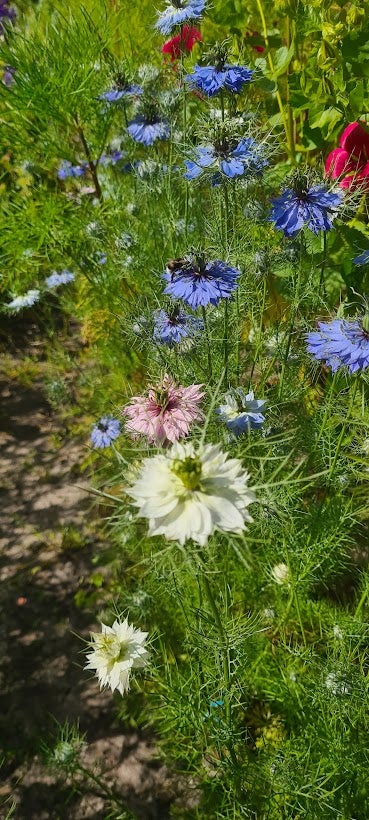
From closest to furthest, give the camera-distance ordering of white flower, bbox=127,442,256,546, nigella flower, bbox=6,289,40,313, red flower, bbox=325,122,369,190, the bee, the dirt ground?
1. white flower, bbox=127,442,256,546
2. the bee
3. red flower, bbox=325,122,369,190
4. the dirt ground
5. nigella flower, bbox=6,289,40,313

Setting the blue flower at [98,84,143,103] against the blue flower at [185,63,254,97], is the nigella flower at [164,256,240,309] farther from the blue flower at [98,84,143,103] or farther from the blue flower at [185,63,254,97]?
the blue flower at [98,84,143,103]

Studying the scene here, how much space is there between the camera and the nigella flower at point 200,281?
0.98 meters

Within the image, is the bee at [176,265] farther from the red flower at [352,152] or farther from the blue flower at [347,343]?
the red flower at [352,152]

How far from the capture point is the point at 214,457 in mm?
700

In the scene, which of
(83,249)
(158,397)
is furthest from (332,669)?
(83,249)

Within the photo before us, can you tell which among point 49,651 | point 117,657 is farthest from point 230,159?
point 49,651

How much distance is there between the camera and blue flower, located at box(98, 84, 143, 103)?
65.7 inches

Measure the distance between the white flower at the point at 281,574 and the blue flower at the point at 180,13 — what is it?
1238 millimetres

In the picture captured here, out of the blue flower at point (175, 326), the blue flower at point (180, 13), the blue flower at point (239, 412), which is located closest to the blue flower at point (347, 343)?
the blue flower at point (239, 412)

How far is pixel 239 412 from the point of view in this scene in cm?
110

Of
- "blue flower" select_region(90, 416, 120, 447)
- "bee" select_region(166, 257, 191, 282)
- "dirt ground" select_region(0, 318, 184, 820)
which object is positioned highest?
"bee" select_region(166, 257, 191, 282)

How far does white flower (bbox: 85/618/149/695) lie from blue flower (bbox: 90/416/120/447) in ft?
2.61

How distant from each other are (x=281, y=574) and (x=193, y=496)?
2.50ft

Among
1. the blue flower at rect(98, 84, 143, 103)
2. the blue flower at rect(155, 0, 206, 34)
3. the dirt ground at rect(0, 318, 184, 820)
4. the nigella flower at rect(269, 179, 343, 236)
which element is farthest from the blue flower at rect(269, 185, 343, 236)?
the dirt ground at rect(0, 318, 184, 820)
